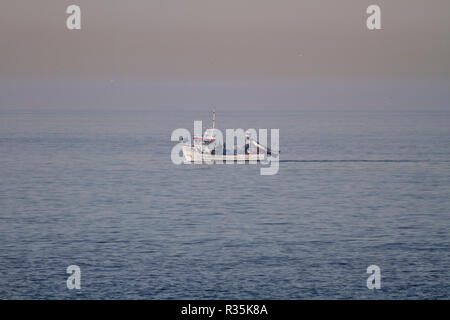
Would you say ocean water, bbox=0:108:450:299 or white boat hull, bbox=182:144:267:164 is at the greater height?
white boat hull, bbox=182:144:267:164

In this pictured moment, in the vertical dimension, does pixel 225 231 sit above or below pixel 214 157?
below

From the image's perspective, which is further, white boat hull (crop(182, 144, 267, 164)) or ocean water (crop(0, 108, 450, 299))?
white boat hull (crop(182, 144, 267, 164))

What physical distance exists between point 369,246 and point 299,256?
8.17m

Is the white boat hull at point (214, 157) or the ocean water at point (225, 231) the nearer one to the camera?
the ocean water at point (225, 231)

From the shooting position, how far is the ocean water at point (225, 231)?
51.0 meters

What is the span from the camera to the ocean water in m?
51.0

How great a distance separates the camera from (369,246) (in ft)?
211

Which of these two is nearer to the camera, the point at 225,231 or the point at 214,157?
the point at 225,231

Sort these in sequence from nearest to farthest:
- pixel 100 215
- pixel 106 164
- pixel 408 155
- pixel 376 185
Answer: pixel 100 215
pixel 376 185
pixel 106 164
pixel 408 155

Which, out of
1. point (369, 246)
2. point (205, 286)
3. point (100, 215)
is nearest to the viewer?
point (205, 286)

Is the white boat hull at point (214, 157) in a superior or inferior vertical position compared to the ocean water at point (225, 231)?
superior

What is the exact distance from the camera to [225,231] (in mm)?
72125
